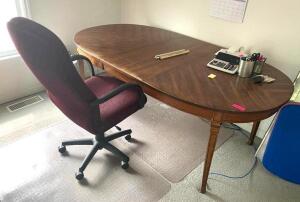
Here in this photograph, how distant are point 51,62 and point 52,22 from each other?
4.81ft

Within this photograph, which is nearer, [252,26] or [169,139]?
[252,26]

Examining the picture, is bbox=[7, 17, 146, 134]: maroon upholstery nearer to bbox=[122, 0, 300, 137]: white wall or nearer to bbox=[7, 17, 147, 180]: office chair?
bbox=[7, 17, 147, 180]: office chair

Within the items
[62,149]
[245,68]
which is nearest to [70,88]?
[62,149]

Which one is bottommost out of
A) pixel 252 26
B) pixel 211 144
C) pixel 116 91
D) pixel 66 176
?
pixel 66 176

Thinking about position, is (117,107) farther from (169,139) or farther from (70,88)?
(169,139)

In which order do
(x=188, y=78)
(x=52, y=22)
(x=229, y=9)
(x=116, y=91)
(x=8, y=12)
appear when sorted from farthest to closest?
1. (x=52, y=22)
2. (x=8, y=12)
3. (x=229, y=9)
4. (x=188, y=78)
5. (x=116, y=91)

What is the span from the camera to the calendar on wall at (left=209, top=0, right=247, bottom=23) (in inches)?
74.4

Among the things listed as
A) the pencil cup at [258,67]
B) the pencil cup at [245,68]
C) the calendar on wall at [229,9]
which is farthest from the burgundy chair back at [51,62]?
the calendar on wall at [229,9]

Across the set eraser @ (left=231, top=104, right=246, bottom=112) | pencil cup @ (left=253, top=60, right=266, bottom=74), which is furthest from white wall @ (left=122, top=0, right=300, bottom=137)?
eraser @ (left=231, top=104, right=246, bottom=112)

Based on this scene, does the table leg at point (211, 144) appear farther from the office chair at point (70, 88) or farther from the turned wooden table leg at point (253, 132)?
the turned wooden table leg at point (253, 132)

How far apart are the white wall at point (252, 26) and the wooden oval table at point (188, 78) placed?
13 centimetres

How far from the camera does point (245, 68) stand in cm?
155

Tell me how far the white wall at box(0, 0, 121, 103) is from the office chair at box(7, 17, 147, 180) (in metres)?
0.81

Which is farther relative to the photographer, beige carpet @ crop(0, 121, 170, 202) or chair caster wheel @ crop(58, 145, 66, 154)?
chair caster wheel @ crop(58, 145, 66, 154)
